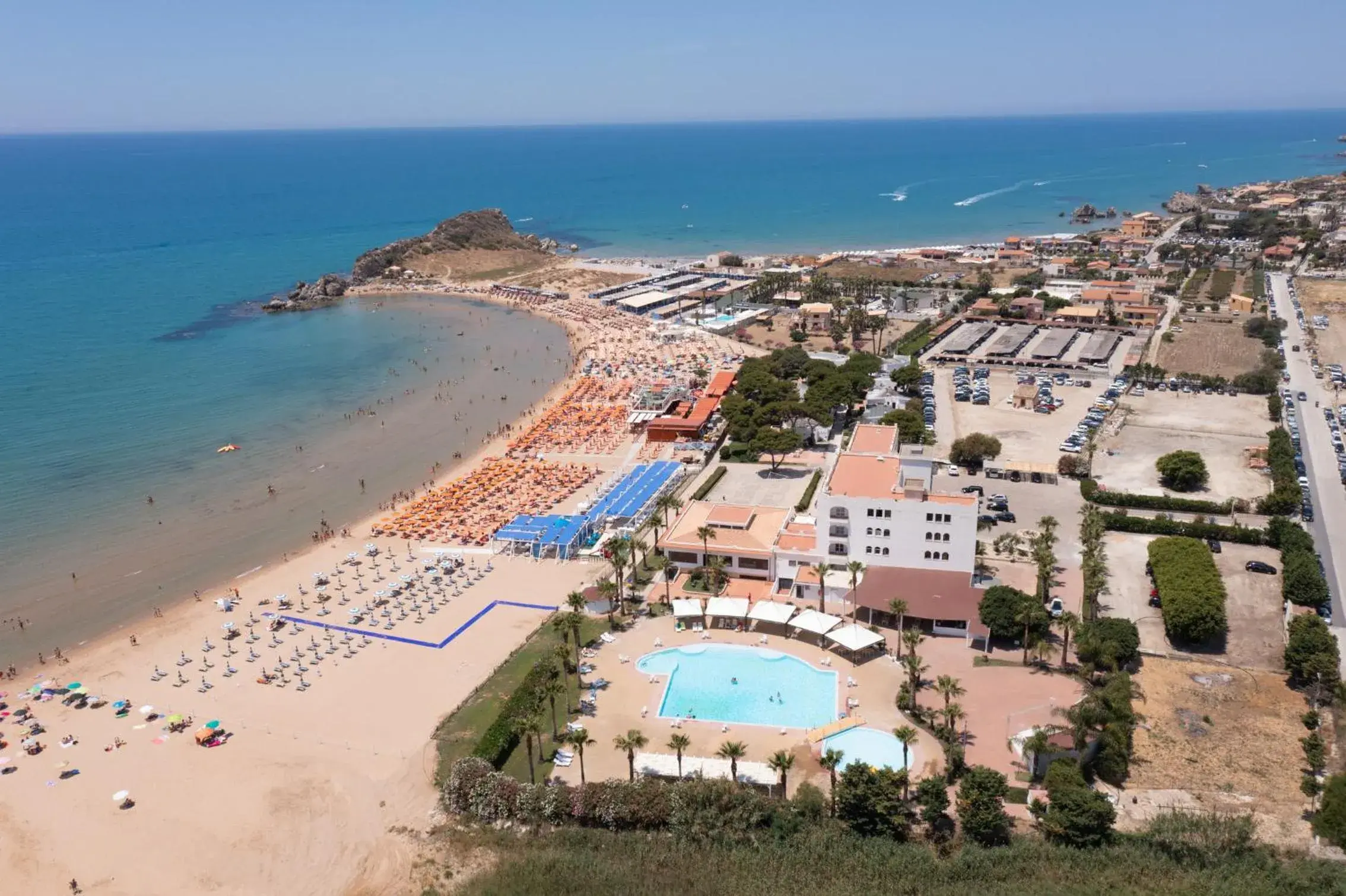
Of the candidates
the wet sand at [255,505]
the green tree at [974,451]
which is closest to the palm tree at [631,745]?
the wet sand at [255,505]

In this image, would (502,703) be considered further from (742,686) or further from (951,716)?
(951,716)

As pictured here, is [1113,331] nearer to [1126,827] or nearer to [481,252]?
[1126,827]

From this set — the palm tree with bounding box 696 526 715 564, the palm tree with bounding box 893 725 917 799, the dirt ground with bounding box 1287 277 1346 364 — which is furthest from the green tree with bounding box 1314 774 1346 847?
the dirt ground with bounding box 1287 277 1346 364

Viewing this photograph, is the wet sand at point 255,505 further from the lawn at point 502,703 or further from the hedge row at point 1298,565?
the hedge row at point 1298,565

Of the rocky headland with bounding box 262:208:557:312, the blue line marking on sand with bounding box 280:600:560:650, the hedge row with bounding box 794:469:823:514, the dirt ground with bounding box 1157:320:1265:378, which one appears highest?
the rocky headland with bounding box 262:208:557:312

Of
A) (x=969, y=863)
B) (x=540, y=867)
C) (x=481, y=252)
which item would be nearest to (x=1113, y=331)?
(x=969, y=863)

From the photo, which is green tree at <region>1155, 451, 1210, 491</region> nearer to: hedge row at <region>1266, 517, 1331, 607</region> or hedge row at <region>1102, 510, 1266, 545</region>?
hedge row at <region>1102, 510, 1266, 545</region>

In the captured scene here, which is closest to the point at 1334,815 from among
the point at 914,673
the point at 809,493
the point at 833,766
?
the point at 914,673
